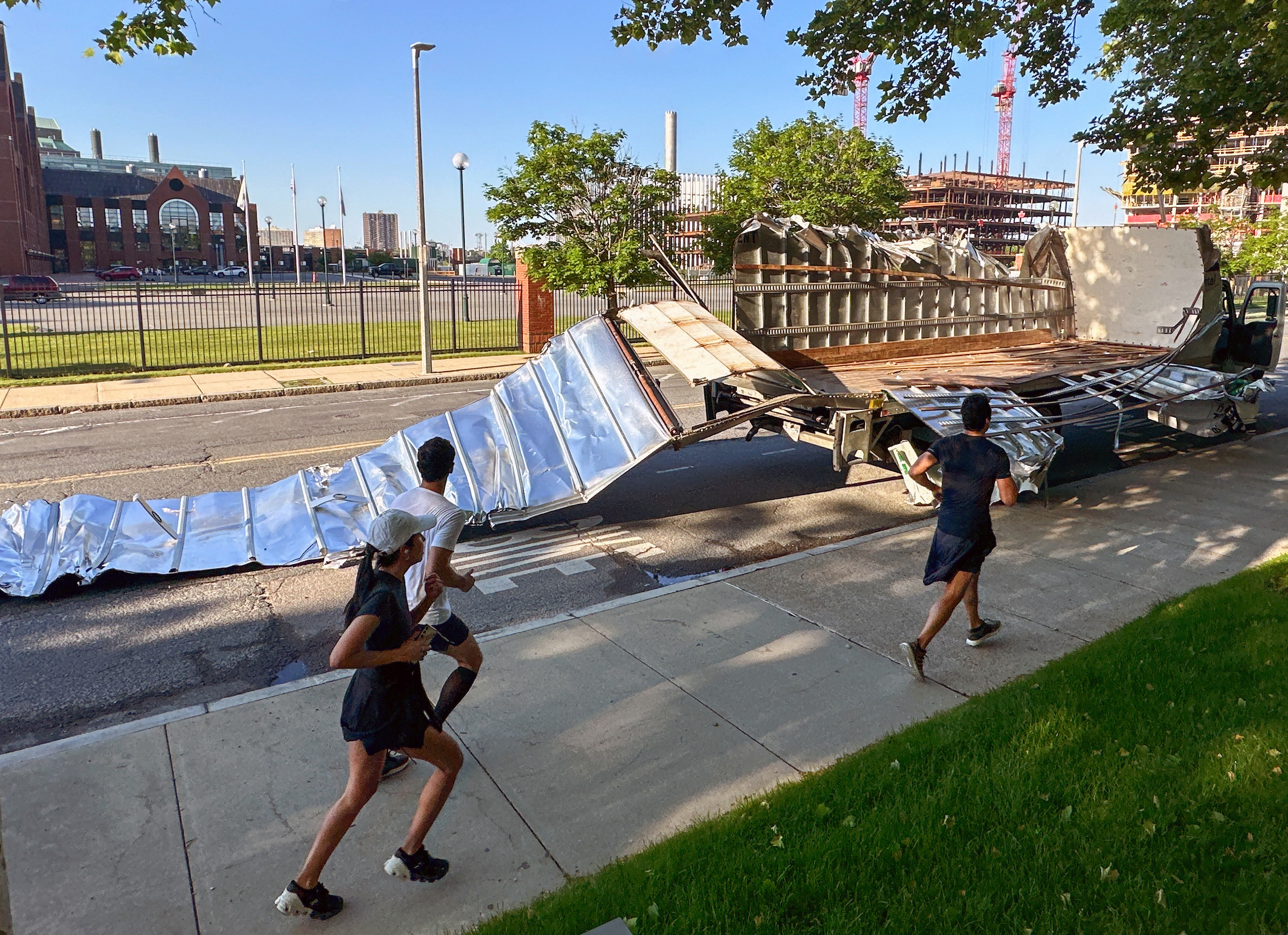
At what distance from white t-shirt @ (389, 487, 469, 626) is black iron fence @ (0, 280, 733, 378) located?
12557mm

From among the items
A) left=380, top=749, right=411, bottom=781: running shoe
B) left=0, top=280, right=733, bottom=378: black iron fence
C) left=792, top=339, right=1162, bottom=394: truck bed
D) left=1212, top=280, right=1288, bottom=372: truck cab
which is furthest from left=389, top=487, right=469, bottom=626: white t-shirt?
left=1212, top=280, right=1288, bottom=372: truck cab

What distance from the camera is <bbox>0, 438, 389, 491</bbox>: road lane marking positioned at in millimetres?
10844

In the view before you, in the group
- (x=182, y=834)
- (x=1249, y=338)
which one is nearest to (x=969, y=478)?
(x=182, y=834)

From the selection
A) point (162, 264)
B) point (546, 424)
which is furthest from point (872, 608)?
point (162, 264)

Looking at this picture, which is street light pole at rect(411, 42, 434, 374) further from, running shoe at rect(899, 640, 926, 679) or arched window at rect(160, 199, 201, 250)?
arched window at rect(160, 199, 201, 250)

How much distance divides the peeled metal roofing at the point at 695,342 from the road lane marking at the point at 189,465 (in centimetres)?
364

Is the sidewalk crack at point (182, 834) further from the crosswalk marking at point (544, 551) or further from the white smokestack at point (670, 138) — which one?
the white smokestack at point (670, 138)

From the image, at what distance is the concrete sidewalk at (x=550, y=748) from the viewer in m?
4.00

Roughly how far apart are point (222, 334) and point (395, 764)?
2586cm

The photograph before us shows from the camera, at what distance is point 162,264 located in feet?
314

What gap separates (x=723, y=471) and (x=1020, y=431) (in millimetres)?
3800

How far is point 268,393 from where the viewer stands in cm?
1816

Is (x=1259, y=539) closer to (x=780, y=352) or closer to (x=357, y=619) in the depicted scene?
(x=780, y=352)

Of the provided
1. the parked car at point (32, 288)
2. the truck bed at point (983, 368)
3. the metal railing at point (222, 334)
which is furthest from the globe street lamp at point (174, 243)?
the truck bed at point (983, 368)
